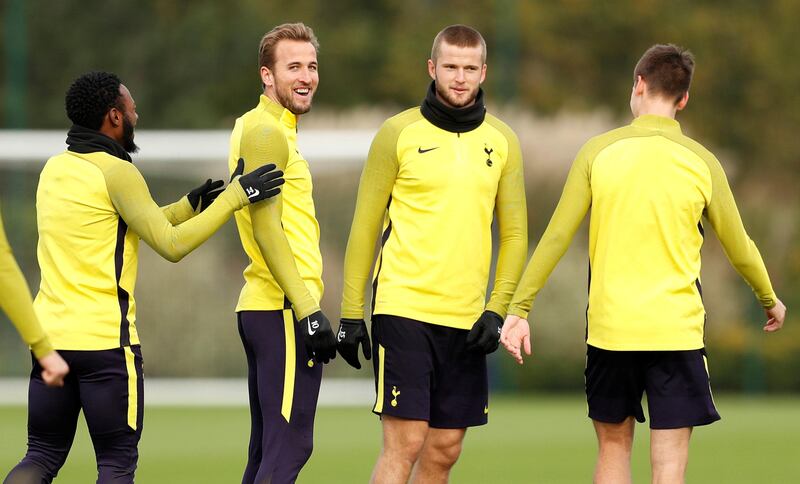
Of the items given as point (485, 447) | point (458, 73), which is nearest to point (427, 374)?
point (458, 73)

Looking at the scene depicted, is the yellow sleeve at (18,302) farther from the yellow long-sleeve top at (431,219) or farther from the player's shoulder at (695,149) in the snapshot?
the player's shoulder at (695,149)

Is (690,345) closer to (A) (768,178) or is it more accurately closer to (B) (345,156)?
(B) (345,156)

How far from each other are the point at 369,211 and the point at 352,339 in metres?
0.54

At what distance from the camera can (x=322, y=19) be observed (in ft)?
101

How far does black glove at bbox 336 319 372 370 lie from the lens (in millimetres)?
6477

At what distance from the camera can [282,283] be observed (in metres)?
6.28

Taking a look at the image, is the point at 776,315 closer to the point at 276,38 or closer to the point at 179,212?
the point at 276,38

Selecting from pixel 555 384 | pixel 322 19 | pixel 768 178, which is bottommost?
pixel 555 384

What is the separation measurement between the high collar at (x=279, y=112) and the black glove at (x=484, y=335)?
1.15m

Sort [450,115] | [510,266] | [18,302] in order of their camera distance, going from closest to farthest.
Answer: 1. [18,302]
2. [450,115]
3. [510,266]

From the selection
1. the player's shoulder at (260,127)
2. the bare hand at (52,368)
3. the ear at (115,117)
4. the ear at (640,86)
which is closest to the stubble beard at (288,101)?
the player's shoulder at (260,127)

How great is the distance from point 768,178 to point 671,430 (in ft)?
79.0

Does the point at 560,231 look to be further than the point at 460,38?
No

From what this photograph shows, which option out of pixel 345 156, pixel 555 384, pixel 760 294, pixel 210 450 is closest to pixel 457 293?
pixel 760 294
